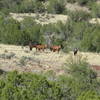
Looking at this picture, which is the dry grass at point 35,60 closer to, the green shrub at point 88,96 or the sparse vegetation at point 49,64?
the sparse vegetation at point 49,64

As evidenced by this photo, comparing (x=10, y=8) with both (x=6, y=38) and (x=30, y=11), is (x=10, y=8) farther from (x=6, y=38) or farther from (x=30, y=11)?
(x=6, y=38)

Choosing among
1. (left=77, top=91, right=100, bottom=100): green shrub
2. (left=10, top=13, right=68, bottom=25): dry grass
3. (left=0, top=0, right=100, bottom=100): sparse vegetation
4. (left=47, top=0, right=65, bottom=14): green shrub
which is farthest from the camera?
(left=47, top=0, right=65, bottom=14): green shrub

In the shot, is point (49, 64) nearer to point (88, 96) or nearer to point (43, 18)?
point (88, 96)

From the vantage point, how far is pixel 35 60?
109 ft

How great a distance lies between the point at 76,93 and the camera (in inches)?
867

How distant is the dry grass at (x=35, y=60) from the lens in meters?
31.3

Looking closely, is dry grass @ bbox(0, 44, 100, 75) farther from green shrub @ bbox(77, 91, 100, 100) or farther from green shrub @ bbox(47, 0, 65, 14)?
green shrub @ bbox(47, 0, 65, 14)

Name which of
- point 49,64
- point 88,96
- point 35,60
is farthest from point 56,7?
point 88,96

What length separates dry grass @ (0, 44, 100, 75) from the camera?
31.3 metres

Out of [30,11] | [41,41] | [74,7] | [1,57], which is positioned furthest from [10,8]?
[1,57]

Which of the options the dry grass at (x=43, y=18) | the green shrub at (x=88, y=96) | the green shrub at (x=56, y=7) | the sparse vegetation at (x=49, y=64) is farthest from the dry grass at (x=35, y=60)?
the green shrub at (x=56, y=7)

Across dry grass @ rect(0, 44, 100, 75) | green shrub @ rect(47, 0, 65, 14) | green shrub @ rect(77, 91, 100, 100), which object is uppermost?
green shrub @ rect(77, 91, 100, 100)

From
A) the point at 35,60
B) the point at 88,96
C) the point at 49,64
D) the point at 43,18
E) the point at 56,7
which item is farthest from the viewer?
the point at 56,7

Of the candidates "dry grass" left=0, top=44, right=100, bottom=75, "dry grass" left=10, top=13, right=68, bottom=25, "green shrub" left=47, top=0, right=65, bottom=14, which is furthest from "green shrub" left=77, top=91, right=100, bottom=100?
"green shrub" left=47, top=0, right=65, bottom=14
